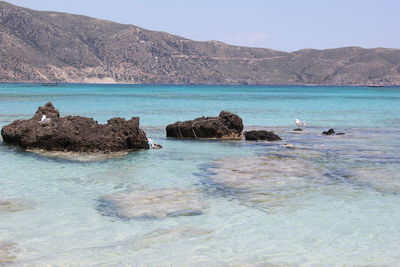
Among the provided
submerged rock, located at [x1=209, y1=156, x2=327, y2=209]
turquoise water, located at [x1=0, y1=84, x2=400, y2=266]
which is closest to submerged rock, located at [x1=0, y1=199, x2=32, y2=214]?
turquoise water, located at [x1=0, y1=84, x2=400, y2=266]

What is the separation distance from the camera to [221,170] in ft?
57.1

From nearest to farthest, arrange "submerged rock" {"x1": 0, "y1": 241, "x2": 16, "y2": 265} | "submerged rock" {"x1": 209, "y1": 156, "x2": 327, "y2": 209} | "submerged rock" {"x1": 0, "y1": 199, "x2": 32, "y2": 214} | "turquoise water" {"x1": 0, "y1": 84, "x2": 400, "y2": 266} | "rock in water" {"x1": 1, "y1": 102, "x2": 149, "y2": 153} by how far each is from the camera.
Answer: "submerged rock" {"x1": 0, "y1": 241, "x2": 16, "y2": 265} → "turquoise water" {"x1": 0, "y1": 84, "x2": 400, "y2": 266} → "submerged rock" {"x1": 0, "y1": 199, "x2": 32, "y2": 214} → "submerged rock" {"x1": 209, "y1": 156, "x2": 327, "y2": 209} → "rock in water" {"x1": 1, "y1": 102, "x2": 149, "y2": 153}

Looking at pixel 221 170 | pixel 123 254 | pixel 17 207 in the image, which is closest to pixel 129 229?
pixel 123 254

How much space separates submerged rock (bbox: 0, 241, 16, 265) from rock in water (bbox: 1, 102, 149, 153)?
11772 millimetres

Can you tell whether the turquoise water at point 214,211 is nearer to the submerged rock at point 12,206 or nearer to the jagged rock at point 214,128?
the submerged rock at point 12,206

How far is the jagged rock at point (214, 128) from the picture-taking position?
27.4 m

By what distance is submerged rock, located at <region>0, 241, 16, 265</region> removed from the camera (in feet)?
28.0

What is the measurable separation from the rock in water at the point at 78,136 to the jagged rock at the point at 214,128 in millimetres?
4704

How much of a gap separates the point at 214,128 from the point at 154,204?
15.1 meters

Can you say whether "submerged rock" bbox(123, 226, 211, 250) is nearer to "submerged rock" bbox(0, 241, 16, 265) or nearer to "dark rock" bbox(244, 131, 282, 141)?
"submerged rock" bbox(0, 241, 16, 265)

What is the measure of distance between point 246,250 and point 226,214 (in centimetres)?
230

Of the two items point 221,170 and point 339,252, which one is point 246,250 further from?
point 221,170

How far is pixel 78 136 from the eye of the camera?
69.8 ft

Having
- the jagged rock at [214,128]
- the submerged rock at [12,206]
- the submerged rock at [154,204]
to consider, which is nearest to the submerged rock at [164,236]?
the submerged rock at [154,204]
